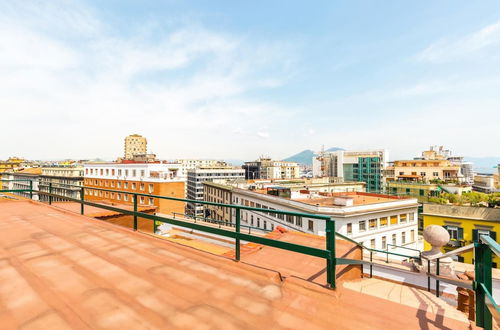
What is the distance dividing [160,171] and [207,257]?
4450 cm

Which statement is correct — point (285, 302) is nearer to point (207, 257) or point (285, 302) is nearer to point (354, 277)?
point (207, 257)

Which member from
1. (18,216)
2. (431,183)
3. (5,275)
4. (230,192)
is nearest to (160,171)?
(230,192)

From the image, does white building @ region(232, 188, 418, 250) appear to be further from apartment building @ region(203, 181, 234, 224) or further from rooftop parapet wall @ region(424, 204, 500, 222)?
apartment building @ region(203, 181, 234, 224)

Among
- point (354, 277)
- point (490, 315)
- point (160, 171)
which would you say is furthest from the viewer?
point (160, 171)

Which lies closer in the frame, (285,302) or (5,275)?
(285,302)

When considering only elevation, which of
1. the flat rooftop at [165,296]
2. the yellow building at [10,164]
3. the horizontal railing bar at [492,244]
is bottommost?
the flat rooftop at [165,296]

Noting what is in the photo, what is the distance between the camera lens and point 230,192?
168 feet

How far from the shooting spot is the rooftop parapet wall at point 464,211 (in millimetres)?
24422

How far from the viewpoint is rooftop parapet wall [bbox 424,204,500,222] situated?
24422 mm

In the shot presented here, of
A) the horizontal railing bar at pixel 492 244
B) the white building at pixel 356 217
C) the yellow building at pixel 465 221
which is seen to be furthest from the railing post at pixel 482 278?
the yellow building at pixel 465 221

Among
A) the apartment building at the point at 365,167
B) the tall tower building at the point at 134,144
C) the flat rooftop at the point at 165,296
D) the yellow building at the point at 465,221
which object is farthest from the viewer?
the tall tower building at the point at 134,144

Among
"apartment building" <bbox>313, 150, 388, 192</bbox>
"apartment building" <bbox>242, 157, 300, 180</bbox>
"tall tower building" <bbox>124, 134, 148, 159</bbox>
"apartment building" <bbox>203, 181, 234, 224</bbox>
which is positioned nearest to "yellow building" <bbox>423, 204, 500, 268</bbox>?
"apartment building" <bbox>203, 181, 234, 224</bbox>

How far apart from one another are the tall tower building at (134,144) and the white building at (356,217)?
148 m

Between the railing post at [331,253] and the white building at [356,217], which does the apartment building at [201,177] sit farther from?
the railing post at [331,253]
